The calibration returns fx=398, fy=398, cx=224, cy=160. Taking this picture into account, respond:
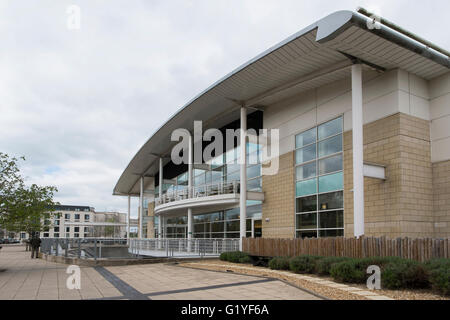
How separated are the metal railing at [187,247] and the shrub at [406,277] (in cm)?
1147

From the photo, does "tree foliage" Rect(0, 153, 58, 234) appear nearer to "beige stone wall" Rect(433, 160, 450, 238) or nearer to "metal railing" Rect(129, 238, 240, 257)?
"metal railing" Rect(129, 238, 240, 257)

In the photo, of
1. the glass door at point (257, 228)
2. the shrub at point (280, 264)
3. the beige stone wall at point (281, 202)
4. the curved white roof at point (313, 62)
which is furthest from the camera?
the glass door at point (257, 228)

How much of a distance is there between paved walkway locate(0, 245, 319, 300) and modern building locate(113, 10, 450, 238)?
583 cm

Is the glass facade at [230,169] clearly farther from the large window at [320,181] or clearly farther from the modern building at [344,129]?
the large window at [320,181]

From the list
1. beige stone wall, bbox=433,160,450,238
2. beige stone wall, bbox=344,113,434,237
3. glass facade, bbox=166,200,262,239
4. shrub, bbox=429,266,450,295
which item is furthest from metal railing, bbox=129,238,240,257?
shrub, bbox=429,266,450,295

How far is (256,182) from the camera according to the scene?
22.5 m

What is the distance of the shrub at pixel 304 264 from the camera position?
1215 cm

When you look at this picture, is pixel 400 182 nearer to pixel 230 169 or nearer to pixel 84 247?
pixel 230 169

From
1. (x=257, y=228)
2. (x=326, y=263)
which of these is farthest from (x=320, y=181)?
(x=326, y=263)

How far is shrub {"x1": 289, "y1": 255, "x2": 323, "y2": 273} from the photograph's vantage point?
12.1 metres

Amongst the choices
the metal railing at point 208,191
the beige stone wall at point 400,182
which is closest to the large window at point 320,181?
the beige stone wall at point 400,182

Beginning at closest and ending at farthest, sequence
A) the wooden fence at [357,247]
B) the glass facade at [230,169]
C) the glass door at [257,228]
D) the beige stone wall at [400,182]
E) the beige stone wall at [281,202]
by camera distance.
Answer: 1. the wooden fence at [357,247]
2. the beige stone wall at [400,182]
3. the beige stone wall at [281,202]
4. the glass door at [257,228]
5. the glass facade at [230,169]

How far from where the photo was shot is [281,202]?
20.1 m

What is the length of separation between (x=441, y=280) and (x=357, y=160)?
675 cm
